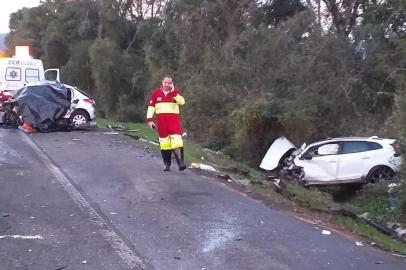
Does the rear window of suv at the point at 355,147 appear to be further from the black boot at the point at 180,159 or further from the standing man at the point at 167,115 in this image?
the standing man at the point at 167,115

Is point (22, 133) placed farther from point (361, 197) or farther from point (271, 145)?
point (361, 197)

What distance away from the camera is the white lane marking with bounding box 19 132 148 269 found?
236 inches

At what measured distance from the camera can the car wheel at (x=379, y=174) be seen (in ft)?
49.6

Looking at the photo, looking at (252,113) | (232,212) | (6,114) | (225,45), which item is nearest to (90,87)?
(225,45)

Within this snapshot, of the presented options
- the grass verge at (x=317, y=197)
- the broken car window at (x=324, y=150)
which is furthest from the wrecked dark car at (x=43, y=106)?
the broken car window at (x=324, y=150)

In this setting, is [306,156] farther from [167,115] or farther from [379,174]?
[167,115]

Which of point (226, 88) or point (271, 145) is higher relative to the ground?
point (226, 88)

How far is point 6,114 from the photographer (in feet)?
65.7

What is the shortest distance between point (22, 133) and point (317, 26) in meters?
11.2

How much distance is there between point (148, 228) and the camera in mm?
7309

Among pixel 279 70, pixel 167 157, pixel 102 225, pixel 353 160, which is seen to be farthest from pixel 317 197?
pixel 279 70

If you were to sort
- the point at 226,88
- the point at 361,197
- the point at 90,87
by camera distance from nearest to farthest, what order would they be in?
the point at 361,197, the point at 226,88, the point at 90,87

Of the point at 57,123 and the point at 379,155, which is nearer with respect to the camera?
the point at 379,155

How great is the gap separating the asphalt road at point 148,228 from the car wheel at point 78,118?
818cm
